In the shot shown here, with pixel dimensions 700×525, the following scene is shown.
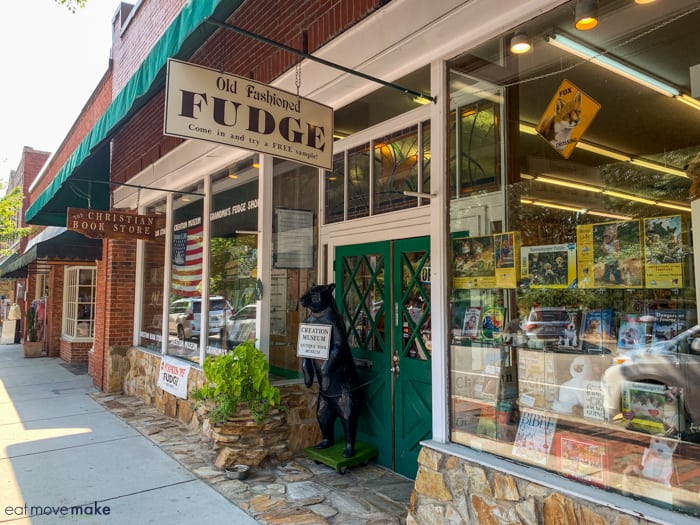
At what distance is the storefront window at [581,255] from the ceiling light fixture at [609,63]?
2 cm

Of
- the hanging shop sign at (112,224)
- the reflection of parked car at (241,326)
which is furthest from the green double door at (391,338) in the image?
the hanging shop sign at (112,224)

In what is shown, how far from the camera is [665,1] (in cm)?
281

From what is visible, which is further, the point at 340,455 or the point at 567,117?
the point at 340,455

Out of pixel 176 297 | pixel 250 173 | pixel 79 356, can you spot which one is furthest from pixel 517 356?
pixel 79 356

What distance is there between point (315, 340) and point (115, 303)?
229 inches

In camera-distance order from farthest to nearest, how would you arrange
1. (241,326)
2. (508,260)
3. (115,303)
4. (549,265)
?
1. (115,303)
2. (241,326)
3. (508,260)
4. (549,265)

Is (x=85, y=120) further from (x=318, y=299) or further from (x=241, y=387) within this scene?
(x=318, y=299)

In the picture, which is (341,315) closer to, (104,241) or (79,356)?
(104,241)

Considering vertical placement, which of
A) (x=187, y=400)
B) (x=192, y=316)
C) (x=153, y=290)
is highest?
(x=153, y=290)

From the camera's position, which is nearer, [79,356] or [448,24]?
[448,24]

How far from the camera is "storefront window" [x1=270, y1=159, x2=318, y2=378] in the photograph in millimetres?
5660

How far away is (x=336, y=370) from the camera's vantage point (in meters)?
4.79

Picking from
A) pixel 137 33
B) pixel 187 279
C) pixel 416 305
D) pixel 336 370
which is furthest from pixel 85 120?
Answer: pixel 416 305

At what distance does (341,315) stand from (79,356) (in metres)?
10.7
